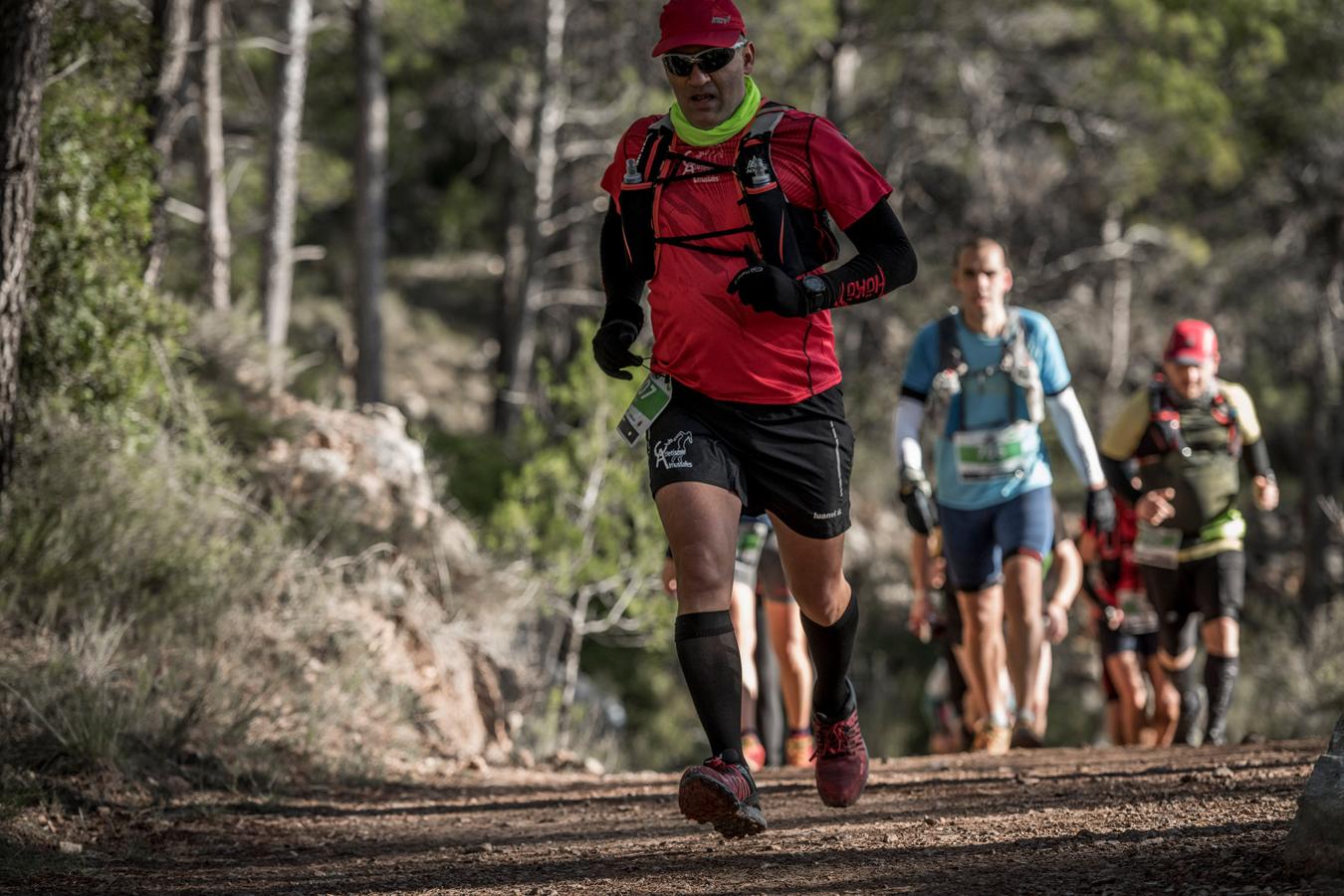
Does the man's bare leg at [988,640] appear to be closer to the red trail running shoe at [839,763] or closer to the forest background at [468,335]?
the forest background at [468,335]

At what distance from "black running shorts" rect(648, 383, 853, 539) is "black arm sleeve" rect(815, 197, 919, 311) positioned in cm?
36

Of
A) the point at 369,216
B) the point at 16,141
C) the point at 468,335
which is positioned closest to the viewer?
the point at 16,141

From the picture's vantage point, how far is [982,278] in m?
8.14

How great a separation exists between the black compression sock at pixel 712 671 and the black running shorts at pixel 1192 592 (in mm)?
5254

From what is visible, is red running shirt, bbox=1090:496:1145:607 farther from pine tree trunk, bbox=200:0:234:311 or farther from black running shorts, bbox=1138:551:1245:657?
pine tree trunk, bbox=200:0:234:311

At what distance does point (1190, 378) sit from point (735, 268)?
5.12m

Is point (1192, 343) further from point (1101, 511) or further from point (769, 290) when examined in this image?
point (769, 290)

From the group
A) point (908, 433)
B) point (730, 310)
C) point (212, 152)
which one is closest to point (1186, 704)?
point (908, 433)

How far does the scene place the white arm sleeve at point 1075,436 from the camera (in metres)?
8.00

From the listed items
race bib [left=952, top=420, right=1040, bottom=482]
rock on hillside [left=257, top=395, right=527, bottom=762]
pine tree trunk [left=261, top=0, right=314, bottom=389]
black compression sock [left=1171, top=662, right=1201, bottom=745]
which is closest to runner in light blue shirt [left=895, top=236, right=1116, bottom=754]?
race bib [left=952, top=420, right=1040, bottom=482]

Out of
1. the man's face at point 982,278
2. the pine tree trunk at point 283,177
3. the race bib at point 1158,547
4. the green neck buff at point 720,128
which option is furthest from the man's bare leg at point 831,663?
the pine tree trunk at point 283,177

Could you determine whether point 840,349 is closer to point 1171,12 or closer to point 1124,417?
point 1171,12

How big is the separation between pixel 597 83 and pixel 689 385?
19762 mm

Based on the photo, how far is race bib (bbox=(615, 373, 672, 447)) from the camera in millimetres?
4945
